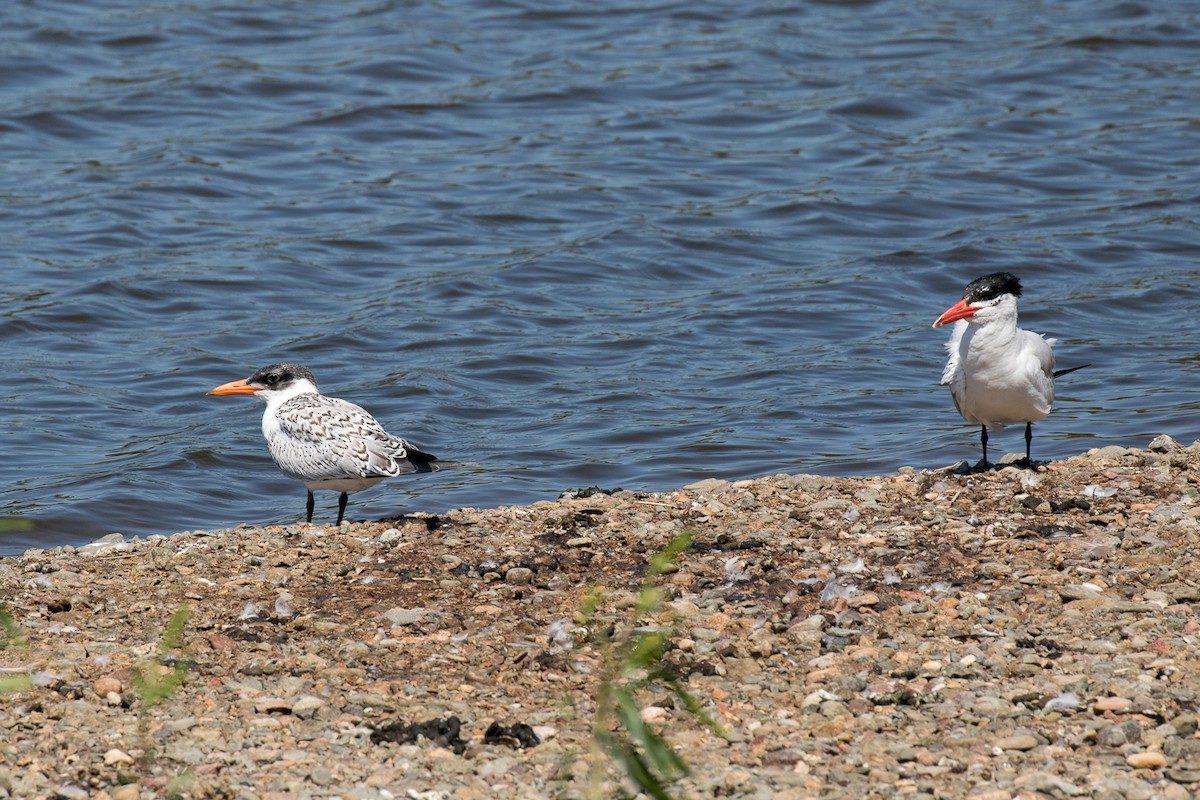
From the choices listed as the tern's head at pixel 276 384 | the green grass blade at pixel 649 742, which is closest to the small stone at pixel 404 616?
the green grass blade at pixel 649 742

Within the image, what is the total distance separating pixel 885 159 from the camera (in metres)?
16.6

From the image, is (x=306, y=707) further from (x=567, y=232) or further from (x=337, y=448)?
(x=567, y=232)

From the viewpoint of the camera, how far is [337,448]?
8.12 m

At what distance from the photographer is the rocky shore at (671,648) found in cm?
459

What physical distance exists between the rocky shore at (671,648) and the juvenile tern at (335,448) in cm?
63

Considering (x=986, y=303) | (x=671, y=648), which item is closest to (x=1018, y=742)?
(x=671, y=648)

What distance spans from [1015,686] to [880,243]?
9.87 metres

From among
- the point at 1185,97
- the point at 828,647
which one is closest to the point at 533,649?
the point at 828,647

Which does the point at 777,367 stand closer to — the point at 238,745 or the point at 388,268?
the point at 388,268

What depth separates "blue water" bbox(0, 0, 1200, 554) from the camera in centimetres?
1052

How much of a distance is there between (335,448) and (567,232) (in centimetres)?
665

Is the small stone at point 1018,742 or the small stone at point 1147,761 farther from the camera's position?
the small stone at point 1018,742

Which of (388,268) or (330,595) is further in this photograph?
(388,268)

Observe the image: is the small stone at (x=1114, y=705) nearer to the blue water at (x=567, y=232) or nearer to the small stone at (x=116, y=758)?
the small stone at (x=116, y=758)
